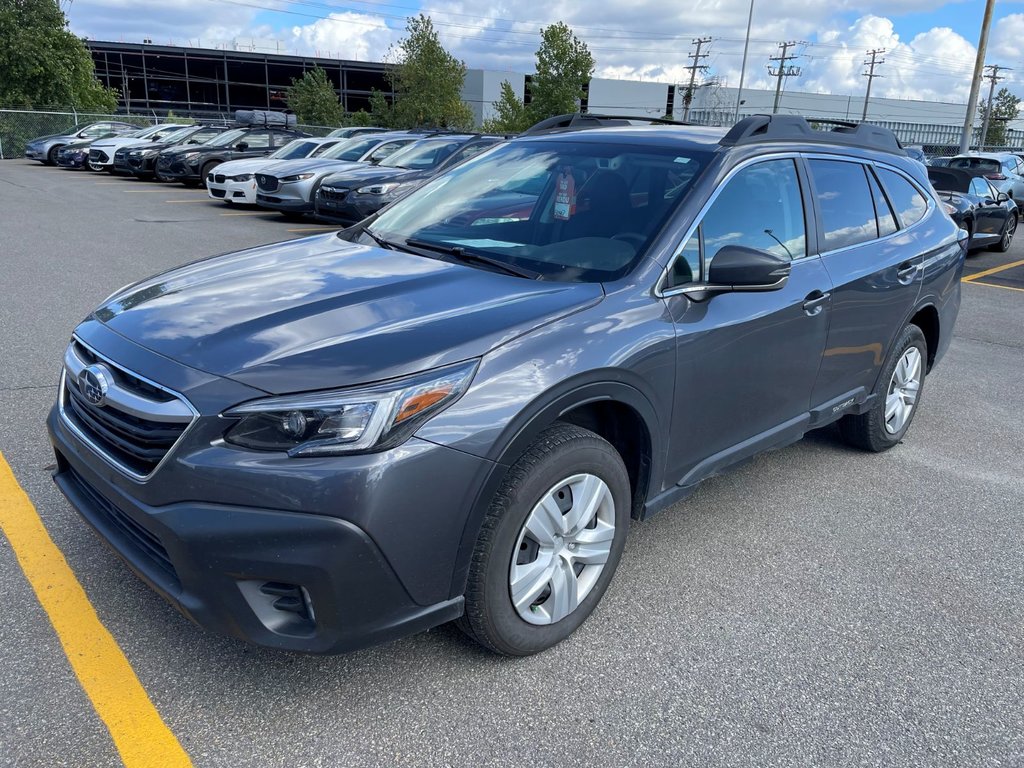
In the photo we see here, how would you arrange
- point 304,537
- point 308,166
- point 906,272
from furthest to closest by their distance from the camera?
1. point 308,166
2. point 906,272
3. point 304,537

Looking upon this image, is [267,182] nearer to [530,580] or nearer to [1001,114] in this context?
[530,580]

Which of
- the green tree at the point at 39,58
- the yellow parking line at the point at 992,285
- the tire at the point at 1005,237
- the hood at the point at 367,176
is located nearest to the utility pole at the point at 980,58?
the tire at the point at 1005,237

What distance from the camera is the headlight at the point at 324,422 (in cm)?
227

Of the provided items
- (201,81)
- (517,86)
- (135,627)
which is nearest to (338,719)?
(135,627)

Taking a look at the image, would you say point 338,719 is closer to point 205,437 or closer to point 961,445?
point 205,437

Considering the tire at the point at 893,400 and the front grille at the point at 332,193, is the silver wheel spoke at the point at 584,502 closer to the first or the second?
the tire at the point at 893,400

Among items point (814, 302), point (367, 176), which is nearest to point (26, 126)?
point (367, 176)

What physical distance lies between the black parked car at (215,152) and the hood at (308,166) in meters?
4.65

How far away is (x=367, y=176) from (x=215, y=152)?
8.63m

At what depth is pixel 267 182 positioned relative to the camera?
589 inches

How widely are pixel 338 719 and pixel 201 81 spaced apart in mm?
79925

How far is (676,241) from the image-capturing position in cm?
315

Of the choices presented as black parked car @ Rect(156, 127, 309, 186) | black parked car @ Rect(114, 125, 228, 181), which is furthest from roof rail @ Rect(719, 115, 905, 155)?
black parked car @ Rect(114, 125, 228, 181)

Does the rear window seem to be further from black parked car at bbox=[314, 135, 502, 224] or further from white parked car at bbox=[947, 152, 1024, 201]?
black parked car at bbox=[314, 135, 502, 224]
